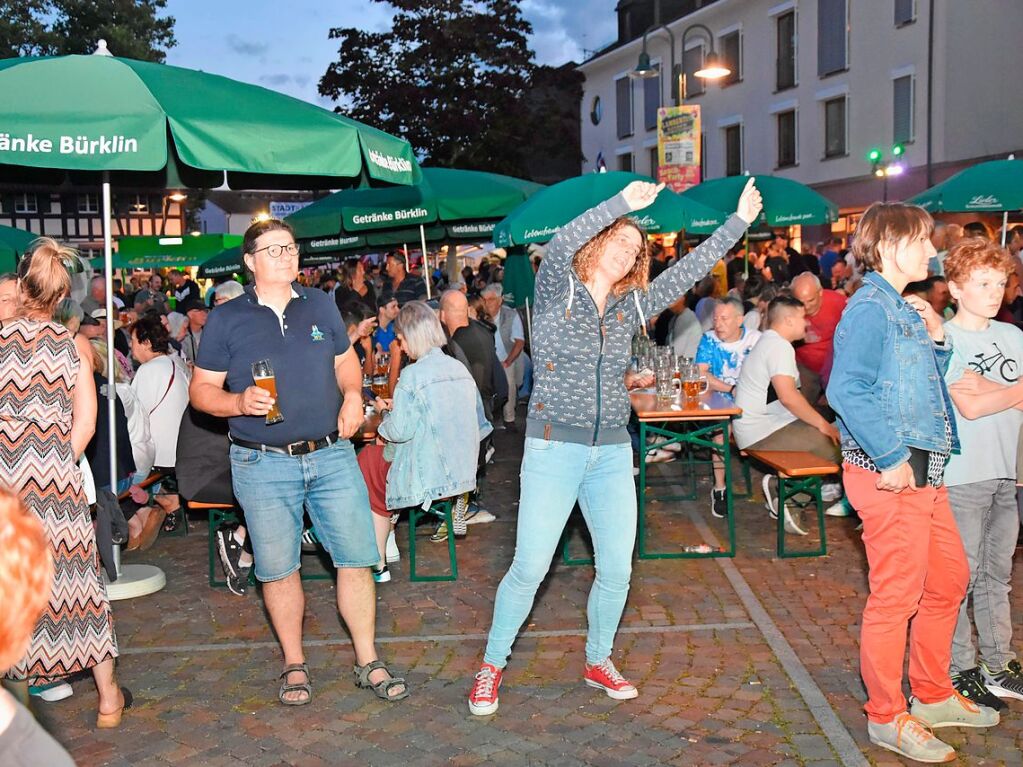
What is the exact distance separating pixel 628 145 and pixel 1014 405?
40.2 meters

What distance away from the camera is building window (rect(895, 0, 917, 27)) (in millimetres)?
28359

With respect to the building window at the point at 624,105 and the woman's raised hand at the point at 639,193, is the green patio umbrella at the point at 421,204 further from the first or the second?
the building window at the point at 624,105

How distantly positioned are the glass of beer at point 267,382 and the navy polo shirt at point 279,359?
14 centimetres

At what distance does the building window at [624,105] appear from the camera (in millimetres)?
42969

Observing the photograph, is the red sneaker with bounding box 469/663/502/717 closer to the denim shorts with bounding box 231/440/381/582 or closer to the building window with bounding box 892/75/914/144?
the denim shorts with bounding box 231/440/381/582

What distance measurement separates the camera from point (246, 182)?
8.19m

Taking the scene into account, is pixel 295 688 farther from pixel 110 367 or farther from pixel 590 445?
pixel 110 367

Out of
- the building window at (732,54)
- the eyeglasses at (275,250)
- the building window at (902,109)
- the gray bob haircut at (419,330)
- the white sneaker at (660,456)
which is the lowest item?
the white sneaker at (660,456)

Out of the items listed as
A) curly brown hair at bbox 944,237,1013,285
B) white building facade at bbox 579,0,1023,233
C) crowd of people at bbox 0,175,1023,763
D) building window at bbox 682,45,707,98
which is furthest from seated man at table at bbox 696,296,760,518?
building window at bbox 682,45,707,98

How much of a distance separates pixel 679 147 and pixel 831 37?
15.4 m

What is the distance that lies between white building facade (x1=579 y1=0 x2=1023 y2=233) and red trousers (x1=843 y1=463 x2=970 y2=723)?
76.6 ft

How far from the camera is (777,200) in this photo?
45.7 feet

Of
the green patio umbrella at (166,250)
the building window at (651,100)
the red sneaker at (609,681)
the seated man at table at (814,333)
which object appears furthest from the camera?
the building window at (651,100)

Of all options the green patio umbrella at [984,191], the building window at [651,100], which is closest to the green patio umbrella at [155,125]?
the green patio umbrella at [984,191]
